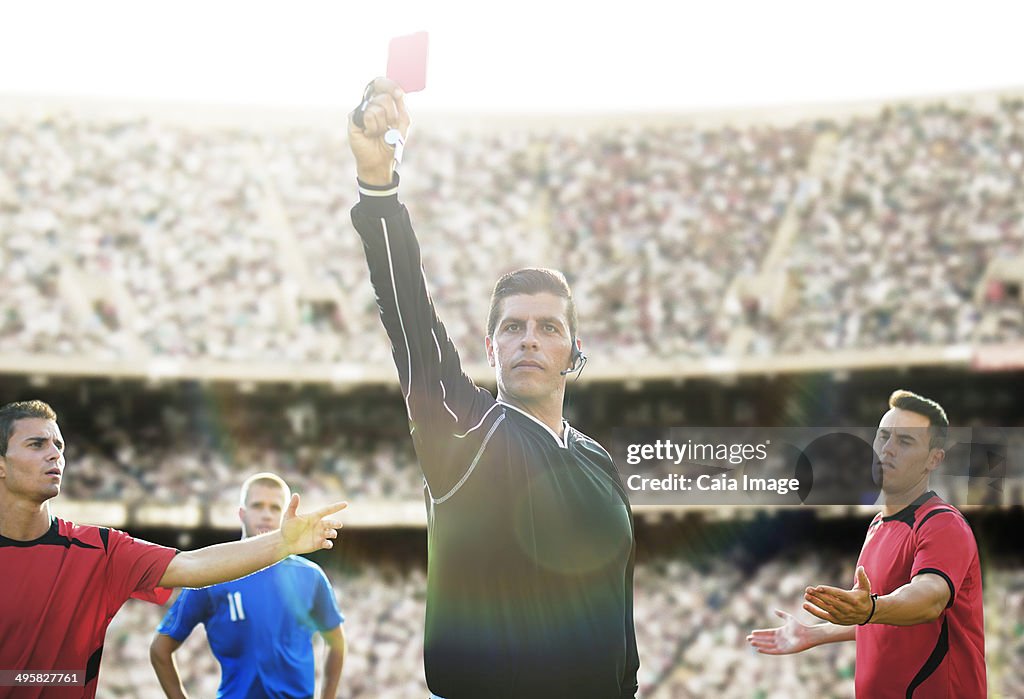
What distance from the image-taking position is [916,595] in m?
4.08

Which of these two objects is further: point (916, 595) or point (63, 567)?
point (916, 595)

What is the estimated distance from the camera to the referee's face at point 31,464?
3.89 meters

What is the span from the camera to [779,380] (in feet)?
46.3

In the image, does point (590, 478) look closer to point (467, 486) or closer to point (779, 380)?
point (467, 486)

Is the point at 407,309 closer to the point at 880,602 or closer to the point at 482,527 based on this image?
the point at 482,527

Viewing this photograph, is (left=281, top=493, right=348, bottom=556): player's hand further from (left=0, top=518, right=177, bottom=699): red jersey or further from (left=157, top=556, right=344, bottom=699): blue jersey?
(left=157, top=556, right=344, bottom=699): blue jersey

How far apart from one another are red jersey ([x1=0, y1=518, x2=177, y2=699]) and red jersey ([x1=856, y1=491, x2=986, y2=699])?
302cm

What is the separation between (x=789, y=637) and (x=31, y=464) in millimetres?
3145

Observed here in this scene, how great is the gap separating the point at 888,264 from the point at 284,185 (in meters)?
9.67

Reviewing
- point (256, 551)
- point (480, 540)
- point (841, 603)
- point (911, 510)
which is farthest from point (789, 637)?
point (256, 551)

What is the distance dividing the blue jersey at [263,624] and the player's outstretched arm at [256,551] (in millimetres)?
2059

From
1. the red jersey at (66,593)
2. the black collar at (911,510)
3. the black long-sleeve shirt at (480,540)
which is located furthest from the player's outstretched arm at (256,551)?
the black collar at (911,510)

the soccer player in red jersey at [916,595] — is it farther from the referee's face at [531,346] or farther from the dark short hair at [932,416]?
the referee's face at [531,346]

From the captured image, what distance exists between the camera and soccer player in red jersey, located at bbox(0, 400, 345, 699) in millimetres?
3713
